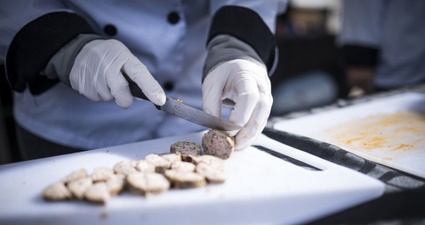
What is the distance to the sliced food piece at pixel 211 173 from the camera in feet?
2.87

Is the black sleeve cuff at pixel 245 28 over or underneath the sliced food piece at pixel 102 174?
over

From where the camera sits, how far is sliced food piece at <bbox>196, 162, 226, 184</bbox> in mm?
875

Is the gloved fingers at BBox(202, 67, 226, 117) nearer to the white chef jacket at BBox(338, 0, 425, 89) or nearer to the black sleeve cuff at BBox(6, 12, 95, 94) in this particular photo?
the black sleeve cuff at BBox(6, 12, 95, 94)

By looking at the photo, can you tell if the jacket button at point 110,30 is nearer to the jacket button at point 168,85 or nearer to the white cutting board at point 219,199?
the jacket button at point 168,85

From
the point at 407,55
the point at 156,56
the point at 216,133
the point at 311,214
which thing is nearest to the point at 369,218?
the point at 311,214

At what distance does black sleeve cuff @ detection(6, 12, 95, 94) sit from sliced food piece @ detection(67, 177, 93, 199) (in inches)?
17.7

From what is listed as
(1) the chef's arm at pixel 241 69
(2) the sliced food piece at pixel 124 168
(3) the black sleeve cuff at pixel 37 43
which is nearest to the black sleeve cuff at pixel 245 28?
(1) the chef's arm at pixel 241 69

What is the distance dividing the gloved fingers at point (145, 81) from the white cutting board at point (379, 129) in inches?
19.6

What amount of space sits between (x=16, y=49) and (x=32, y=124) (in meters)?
0.36

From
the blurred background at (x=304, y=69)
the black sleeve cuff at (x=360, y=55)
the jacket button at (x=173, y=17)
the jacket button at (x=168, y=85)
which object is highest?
the jacket button at (x=173, y=17)

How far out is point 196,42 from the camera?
149cm

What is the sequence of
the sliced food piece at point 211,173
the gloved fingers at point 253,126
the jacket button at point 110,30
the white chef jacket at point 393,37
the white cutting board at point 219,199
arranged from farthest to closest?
the white chef jacket at point 393,37
the jacket button at point 110,30
the gloved fingers at point 253,126
the sliced food piece at point 211,173
the white cutting board at point 219,199

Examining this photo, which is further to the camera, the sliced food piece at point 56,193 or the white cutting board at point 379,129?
the white cutting board at point 379,129

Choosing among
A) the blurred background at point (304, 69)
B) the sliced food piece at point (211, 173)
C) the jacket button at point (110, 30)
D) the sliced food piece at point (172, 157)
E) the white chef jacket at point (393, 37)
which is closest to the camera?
the sliced food piece at point (211, 173)
